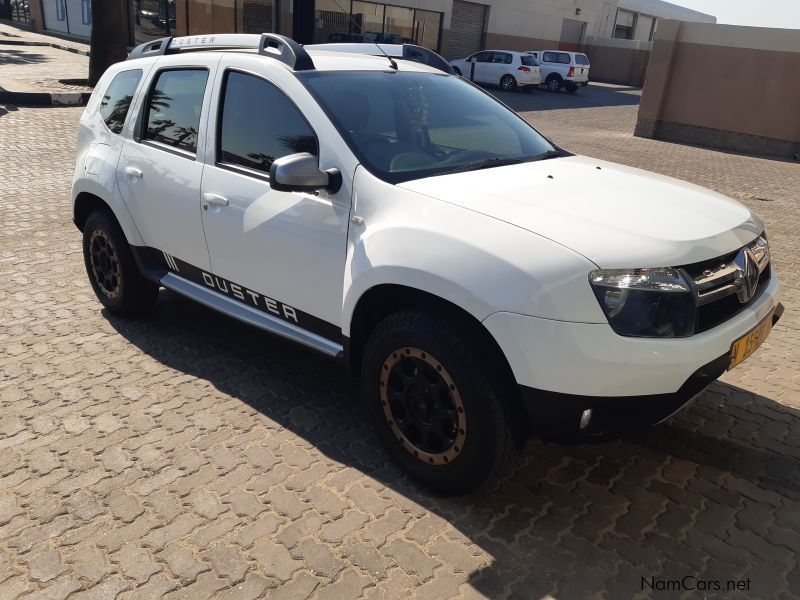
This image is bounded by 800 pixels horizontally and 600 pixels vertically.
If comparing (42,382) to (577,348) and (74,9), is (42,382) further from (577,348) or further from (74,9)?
(74,9)

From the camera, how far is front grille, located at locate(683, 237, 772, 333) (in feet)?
8.59

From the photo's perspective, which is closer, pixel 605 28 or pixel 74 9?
pixel 74 9

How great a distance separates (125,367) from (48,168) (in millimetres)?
6532

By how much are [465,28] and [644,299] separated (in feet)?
114

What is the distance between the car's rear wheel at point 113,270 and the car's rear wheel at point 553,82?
29367 mm

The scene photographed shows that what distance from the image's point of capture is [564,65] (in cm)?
3077

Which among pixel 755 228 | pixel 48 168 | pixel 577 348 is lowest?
pixel 48 168

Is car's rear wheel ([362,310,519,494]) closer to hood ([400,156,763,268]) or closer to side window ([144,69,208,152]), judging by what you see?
hood ([400,156,763,268])

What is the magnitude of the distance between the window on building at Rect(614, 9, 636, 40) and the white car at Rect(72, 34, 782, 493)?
2062 inches

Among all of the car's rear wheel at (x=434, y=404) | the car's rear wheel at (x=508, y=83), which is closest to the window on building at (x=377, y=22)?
the car's rear wheel at (x=508, y=83)

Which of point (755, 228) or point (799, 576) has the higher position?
point (755, 228)

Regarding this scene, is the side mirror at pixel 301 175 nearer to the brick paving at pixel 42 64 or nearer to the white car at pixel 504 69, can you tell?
the brick paving at pixel 42 64

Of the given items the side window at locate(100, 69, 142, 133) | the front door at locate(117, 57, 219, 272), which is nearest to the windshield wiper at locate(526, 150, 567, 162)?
the front door at locate(117, 57, 219, 272)

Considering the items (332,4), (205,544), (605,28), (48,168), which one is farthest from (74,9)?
(205,544)
